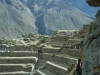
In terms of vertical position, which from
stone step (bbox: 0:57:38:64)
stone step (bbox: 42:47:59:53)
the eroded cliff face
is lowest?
stone step (bbox: 0:57:38:64)

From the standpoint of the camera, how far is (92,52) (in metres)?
9.17

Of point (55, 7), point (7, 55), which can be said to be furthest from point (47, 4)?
point (7, 55)

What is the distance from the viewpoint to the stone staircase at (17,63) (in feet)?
82.5

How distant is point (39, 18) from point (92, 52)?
409 feet

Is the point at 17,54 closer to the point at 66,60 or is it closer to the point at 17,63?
the point at 17,63

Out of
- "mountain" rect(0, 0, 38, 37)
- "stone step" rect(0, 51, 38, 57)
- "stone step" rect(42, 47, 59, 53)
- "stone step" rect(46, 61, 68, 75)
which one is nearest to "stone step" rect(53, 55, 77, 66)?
"stone step" rect(46, 61, 68, 75)

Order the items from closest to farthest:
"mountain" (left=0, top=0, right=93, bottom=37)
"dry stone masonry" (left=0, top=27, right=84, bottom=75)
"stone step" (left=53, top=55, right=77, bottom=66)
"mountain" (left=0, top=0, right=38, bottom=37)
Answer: "stone step" (left=53, top=55, right=77, bottom=66), "dry stone masonry" (left=0, top=27, right=84, bottom=75), "mountain" (left=0, top=0, right=38, bottom=37), "mountain" (left=0, top=0, right=93, bottom=37)

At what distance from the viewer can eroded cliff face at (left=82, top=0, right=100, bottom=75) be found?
889cm

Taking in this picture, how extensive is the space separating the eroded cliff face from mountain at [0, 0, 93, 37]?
84.1 metres

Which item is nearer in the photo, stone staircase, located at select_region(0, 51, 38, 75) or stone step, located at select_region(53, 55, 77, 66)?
stone step, located at select_region(53, 55, 77, 66)

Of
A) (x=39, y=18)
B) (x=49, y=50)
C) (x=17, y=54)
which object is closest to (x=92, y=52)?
(x=49, y=50)

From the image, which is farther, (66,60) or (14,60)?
(14,60)

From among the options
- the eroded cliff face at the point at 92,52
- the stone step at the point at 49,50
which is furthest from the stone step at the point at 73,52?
the eroded cliff face at the point at 92,52

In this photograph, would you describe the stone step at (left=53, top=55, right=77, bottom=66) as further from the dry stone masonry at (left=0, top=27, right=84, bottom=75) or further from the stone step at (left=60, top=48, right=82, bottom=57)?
the stone step at (left=60, top=48, right=82, bottom=57)
